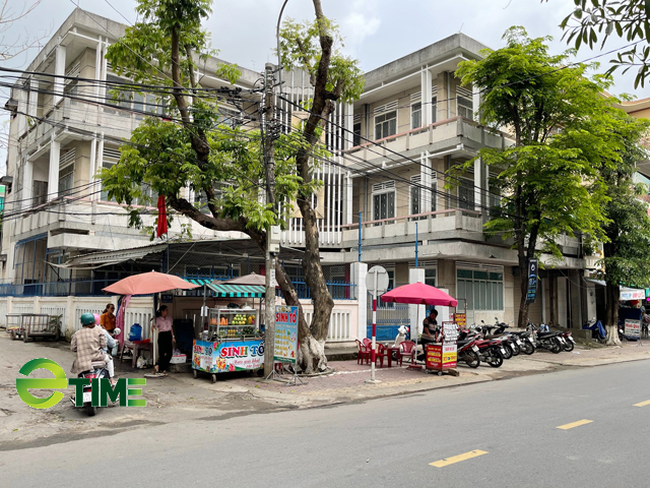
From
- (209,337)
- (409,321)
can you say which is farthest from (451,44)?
(209,337)

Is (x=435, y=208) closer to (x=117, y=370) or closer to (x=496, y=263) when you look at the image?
(x=496, y=263)

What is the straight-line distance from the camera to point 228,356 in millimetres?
12234

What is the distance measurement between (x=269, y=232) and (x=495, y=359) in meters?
8.58

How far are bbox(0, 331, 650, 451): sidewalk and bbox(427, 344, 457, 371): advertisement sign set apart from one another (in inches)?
11.6

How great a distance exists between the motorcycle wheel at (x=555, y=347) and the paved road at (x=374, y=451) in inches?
437

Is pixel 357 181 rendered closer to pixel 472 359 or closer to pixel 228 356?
pixel 472 359

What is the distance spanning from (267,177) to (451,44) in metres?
14.3

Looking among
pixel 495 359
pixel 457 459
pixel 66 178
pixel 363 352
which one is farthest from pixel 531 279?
pixel 66 178

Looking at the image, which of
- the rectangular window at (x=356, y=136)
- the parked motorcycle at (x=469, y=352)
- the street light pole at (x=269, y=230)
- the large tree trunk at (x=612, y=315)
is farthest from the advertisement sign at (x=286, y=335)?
the large tree trunk at (x=612, y=315)

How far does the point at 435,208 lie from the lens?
2414cm

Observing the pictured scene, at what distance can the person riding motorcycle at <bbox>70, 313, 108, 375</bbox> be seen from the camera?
859cm

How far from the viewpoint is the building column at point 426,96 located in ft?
78.7

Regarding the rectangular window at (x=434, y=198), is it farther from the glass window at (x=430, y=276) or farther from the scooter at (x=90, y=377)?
the scooter at (x=90, y=377)

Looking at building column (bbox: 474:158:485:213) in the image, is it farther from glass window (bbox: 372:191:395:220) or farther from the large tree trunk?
the large tree trunk
